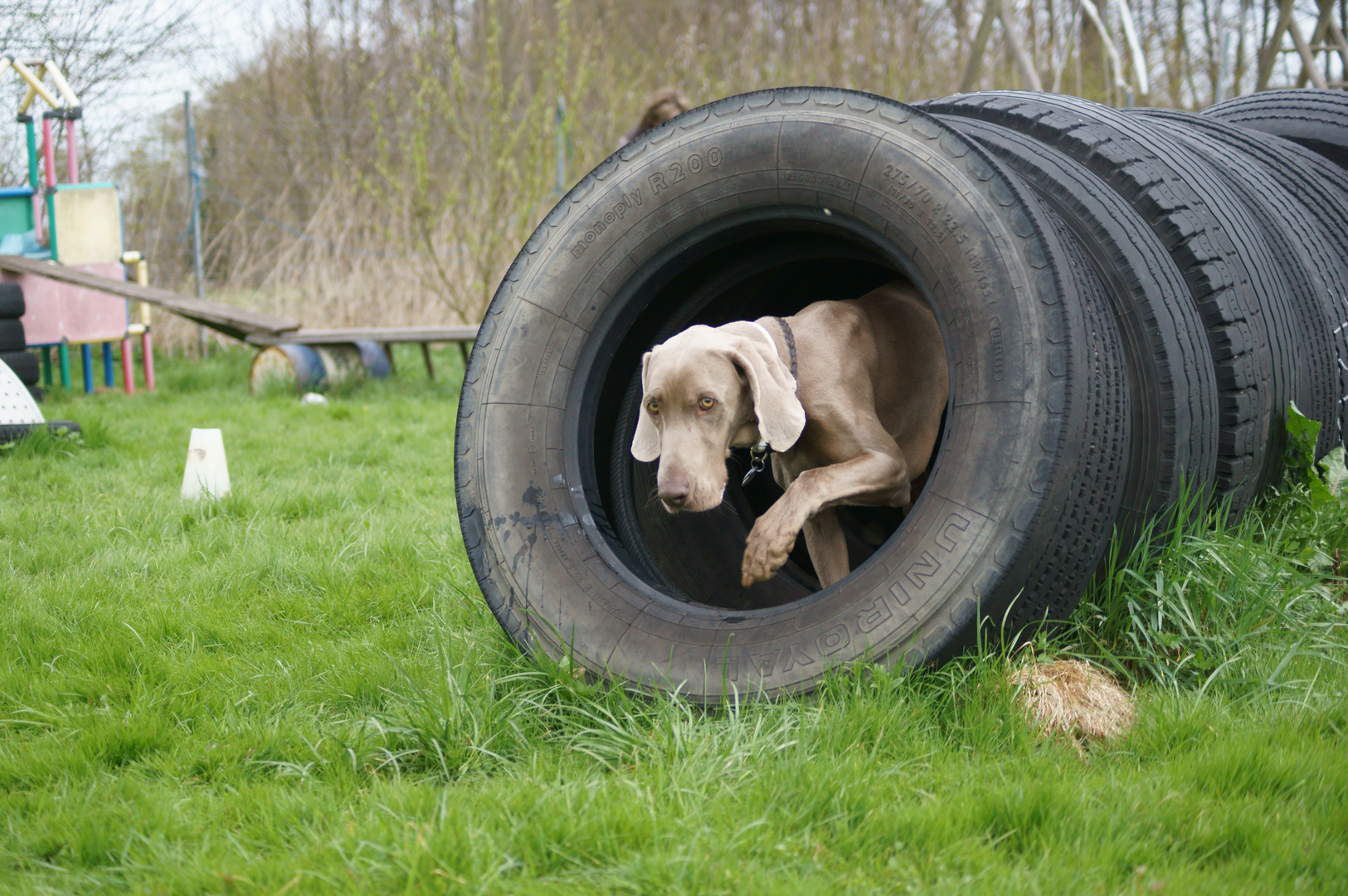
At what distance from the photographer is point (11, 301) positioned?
7406 mm

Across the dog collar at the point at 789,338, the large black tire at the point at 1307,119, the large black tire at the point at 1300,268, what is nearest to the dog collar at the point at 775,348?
the dog collar at the point at 789,338

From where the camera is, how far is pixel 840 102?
2.65 m

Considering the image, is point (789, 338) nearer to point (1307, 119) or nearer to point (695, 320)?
point (695, 320)

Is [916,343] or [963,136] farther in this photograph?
[916,343]

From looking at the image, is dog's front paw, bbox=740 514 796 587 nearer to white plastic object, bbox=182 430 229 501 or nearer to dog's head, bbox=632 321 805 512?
dog's head, bbox=632 321 805 512

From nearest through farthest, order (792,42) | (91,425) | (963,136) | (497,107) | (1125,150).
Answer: (963,136) < (1125,150) < (91,425) < (497,107) < (792,42)

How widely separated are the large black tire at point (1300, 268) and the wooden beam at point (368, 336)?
20.5ft

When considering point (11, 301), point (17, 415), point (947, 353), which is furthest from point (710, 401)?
point (11, 301)

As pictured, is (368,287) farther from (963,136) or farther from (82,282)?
(963,136)

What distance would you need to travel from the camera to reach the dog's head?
2520 millimetres

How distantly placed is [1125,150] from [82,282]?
793 cm

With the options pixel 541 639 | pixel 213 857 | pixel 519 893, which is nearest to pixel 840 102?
pixel 541 639

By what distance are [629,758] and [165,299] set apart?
771cm

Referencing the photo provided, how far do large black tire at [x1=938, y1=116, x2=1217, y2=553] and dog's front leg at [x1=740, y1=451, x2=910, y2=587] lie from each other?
2.00 ft
